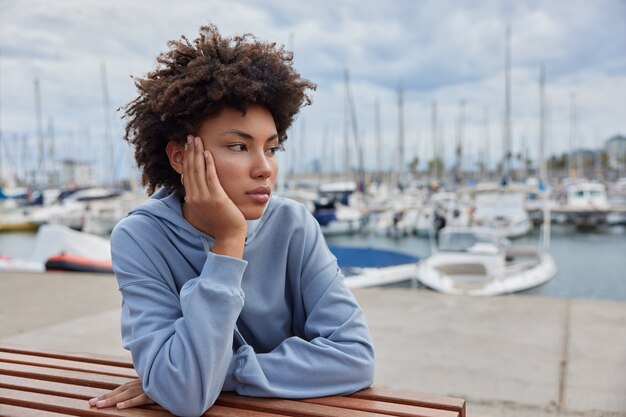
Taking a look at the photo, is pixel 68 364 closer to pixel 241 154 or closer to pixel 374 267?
pixel 241 154

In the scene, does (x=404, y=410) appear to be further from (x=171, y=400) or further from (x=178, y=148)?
(x=178, y=148)

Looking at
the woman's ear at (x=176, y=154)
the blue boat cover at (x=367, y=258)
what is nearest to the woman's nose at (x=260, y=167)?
the woman's ear at (x=176, y=154)

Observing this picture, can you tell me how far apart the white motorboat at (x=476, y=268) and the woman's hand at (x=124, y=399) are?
994 cm

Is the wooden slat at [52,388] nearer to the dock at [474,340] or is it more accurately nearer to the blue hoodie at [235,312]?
the blue hoodie at [235,312]

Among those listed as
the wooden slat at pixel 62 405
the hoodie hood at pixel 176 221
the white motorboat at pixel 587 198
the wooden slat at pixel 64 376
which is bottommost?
the white motorboat at pixel 587 198

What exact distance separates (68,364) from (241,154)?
1095 millimetres

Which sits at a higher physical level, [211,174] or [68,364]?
[211,174]

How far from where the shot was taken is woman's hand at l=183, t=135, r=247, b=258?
1505mm

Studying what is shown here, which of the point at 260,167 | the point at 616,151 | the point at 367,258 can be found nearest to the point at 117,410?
the point at 260,167

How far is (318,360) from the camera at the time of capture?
165cm

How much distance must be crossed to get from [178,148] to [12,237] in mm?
37256

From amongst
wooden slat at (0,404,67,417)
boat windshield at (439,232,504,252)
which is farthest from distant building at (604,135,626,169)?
wooden slat at (0,404,67,417)

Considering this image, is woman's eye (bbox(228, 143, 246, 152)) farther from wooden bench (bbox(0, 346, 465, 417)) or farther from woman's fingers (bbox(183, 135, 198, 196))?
wooden bench (bbox(0, 346, 465, 417))

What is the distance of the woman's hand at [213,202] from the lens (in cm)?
150
